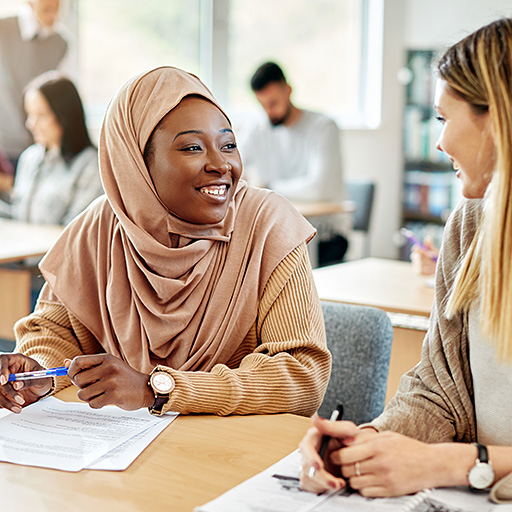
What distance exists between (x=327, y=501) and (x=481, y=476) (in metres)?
0.21

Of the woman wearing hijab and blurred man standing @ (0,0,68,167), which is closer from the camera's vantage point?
the woman wearing hijab

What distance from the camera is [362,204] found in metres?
5.17

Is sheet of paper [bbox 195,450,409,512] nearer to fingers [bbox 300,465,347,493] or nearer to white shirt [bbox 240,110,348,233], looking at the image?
Answer: fingers [bbox 300,465,347,493]

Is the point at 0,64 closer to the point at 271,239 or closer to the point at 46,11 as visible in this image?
the point at 46,11

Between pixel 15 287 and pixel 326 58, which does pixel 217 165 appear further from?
pixel 326 58

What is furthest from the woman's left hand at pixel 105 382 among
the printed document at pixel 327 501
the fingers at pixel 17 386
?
the printed document at pixel 327 501

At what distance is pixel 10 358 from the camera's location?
1.33 m

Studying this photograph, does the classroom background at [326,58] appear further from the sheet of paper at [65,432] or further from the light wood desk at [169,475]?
the light wood desk at [169,475]

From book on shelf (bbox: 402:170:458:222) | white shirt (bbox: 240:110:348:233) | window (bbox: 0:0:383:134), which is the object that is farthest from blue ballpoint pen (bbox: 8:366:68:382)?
book on shelf (bbox: 402:170:458:222)

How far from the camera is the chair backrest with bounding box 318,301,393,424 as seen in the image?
158cm

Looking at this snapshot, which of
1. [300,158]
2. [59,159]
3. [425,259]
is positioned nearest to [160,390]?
[425,259]

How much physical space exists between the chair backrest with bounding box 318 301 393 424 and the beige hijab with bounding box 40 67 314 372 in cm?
23

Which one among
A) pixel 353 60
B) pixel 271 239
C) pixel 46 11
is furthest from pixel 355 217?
pixel 271 239

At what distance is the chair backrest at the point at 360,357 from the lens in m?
1.58
